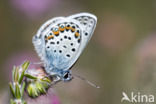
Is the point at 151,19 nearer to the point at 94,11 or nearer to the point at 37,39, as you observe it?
the point at 94,11

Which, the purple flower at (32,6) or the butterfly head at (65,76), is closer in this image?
the butterfly head at (65,76)

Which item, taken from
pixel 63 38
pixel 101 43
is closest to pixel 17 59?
pixel 101 43

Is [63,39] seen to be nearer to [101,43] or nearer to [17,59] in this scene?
[17,59]

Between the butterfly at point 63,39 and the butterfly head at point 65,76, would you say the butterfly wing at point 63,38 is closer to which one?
the butterfly at point 63,39

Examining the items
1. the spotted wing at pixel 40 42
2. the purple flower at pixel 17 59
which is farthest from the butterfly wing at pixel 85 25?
the purple flower at pixel 17 59

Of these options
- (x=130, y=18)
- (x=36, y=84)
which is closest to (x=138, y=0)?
(x=130, y=18)

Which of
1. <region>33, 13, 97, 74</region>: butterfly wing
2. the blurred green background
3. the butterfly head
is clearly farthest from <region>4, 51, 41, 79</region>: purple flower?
the butterfly head
